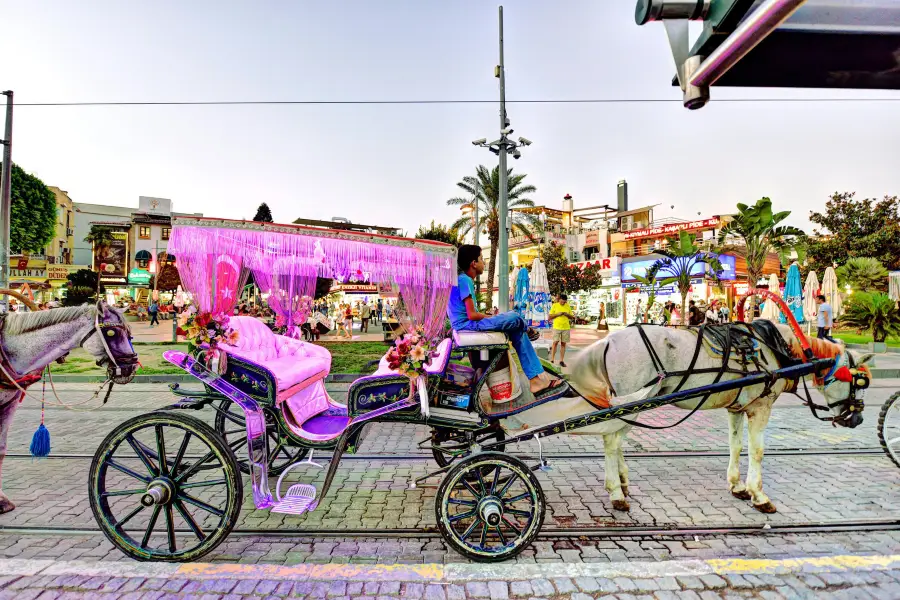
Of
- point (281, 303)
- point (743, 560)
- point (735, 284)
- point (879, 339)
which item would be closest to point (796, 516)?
point (743, 560)

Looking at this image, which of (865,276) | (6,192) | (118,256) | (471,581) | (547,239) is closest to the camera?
(471,581)

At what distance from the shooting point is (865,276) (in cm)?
2258

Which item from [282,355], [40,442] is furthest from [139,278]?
[282,355]

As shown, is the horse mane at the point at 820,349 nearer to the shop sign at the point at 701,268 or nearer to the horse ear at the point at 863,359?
the horse ear at the point at 863,359

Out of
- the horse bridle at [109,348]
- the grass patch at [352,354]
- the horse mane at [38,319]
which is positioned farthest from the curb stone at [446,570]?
the grass patch at [352,354]

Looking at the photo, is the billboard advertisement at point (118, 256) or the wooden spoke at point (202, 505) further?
the billboard advertisement at point (118, 256)

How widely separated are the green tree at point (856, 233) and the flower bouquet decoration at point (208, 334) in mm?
32485

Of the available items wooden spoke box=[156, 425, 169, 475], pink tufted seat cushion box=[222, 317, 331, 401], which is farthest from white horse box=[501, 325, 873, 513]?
wooden spoke box=[156, 425, 169, 475]

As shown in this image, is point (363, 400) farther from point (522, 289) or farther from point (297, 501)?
point (522, 289)

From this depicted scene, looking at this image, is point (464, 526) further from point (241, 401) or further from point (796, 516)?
point (796, 516)

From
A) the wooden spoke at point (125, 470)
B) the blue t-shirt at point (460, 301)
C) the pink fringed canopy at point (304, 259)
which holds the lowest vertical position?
the wooden spoke at point (125, 470)

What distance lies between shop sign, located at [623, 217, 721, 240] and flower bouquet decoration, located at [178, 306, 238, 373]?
3596cm

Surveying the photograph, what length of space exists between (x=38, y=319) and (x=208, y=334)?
1273 mm

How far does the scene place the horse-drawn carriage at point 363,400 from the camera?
3119 millimetres
